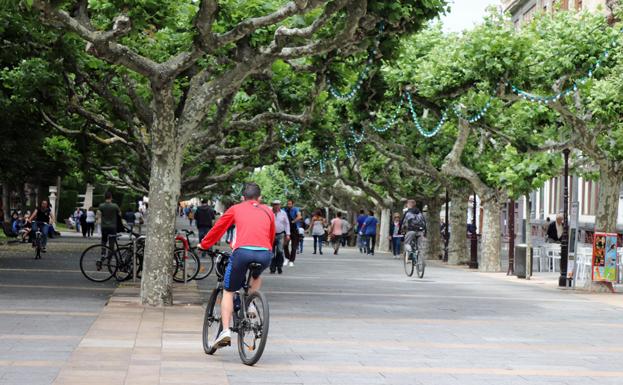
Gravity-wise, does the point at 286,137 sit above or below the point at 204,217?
above

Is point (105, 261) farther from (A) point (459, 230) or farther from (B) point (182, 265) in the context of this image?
(A) point (459, 230)

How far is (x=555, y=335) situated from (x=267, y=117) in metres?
13.2

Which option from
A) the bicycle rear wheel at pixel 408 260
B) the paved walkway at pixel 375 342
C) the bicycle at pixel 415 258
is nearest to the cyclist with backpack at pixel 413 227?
the bicycle at pixel 415 258

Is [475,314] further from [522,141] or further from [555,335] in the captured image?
[522,141]

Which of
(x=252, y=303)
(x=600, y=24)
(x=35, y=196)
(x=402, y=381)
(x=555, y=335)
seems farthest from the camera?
(x=35, y=196)

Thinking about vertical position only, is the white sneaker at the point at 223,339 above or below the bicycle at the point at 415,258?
below

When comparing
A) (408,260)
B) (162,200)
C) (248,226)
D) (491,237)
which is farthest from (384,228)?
(248,226)

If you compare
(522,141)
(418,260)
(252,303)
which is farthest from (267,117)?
(252,303)

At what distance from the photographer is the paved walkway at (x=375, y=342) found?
404 inches

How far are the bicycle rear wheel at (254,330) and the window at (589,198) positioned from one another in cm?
4094

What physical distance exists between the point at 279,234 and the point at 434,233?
2021 centimetres

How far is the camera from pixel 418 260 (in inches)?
1102

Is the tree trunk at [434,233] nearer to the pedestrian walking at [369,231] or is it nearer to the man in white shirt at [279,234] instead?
the pedestrian walking at [369,231]

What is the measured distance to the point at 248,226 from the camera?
1119 centimetres
